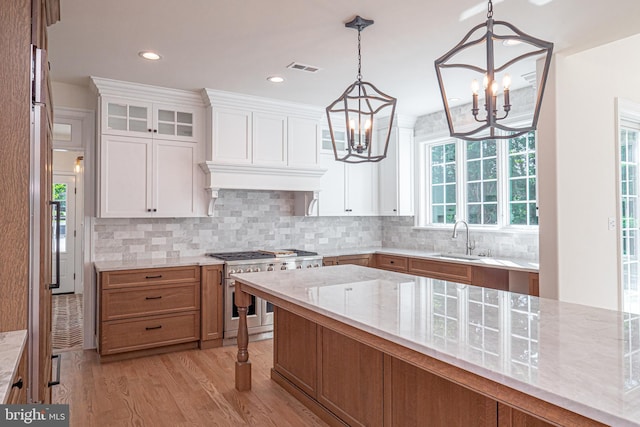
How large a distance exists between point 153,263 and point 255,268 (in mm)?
944

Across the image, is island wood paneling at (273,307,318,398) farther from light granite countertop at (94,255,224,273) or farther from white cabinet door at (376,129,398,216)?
white cabinet door at (376,129,398,216)

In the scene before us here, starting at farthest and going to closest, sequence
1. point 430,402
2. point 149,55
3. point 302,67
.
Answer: point 302,67
point 149,55
point 430,402

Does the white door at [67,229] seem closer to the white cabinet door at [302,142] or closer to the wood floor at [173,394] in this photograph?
the wood floor at [173,394]

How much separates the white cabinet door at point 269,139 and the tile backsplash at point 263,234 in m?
0.53

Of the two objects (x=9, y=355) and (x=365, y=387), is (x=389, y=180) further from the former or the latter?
(x=9, y=355)

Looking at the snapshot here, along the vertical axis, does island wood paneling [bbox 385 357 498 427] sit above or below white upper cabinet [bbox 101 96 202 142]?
below

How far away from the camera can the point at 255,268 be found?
4.34m

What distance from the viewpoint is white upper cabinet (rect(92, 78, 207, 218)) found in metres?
4.04

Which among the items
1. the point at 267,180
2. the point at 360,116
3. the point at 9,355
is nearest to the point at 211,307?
the point at 267,180

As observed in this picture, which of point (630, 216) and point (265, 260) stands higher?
point (630, 216)

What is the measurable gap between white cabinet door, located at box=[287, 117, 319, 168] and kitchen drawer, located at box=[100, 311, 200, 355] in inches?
76.5

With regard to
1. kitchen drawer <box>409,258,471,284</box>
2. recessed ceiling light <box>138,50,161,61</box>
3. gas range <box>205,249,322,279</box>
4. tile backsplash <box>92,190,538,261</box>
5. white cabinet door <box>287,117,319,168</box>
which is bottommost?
kitchen drawer <box>409,258,471,284</box>

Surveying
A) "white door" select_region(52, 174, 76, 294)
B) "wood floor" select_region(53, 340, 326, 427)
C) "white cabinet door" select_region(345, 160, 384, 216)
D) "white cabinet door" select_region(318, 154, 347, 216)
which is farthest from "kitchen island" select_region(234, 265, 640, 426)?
"white door" select_region(52, 174, 76, 294)

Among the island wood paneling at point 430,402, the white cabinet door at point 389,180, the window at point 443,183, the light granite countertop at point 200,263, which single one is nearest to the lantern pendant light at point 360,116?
the white cabinet door at point 389,180
